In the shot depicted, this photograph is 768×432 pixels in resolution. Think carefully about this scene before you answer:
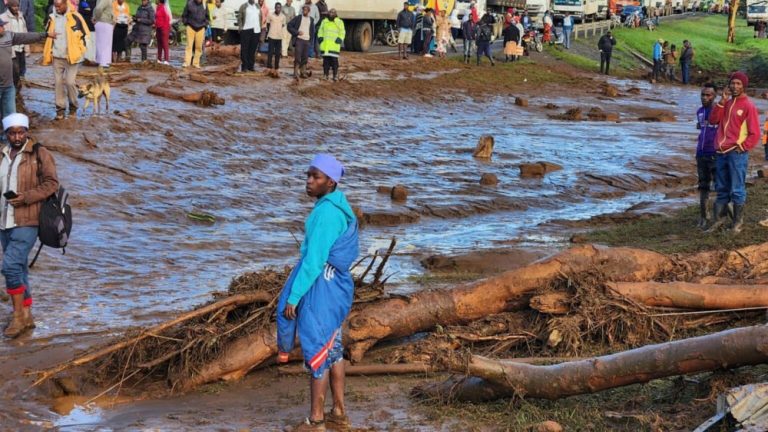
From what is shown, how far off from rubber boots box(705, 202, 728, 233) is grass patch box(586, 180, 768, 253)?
6.1 inches

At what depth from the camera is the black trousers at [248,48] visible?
72.9 ft

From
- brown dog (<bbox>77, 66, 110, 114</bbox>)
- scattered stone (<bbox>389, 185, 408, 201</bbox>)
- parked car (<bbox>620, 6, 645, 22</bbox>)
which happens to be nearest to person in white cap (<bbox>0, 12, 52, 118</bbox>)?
brown dog (<bbox>77, 66, 110, 114</bbox>)

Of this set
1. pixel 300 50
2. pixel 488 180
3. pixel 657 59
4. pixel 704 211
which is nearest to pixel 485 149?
pixel 488 180

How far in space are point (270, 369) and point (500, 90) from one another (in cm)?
2220

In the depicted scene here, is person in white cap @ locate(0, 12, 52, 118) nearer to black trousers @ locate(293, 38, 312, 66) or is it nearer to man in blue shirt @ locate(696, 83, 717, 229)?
man in blue shirt @ locate(696, 83, 717, 229)

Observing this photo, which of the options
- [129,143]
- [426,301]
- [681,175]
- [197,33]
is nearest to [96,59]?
[197,33]

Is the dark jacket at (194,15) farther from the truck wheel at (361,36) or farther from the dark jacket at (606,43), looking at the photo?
the dark jacket at (606,43)

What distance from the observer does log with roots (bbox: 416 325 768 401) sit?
18.5 feet

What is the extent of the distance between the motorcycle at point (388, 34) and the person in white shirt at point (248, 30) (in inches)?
465

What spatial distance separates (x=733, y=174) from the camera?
1112 centimetres

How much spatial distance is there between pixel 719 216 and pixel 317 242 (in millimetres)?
7153

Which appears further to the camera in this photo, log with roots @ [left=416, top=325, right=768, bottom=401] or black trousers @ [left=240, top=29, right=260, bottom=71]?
black trousers @ [left=240, top=29, right=260, bottom=71]

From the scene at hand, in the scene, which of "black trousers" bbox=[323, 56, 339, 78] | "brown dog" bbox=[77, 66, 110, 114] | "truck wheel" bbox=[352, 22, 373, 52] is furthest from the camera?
"truck wheel" bbox=[352, 22, 373, 52]

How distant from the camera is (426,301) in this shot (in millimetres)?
7672
